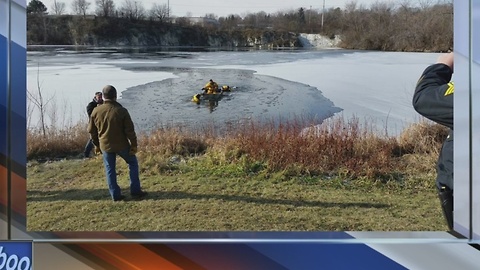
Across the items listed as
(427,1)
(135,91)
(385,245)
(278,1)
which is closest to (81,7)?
(135,91)

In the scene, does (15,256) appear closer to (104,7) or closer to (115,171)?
(115,171)

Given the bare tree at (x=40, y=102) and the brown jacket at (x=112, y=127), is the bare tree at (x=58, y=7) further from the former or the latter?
the brown jacket at (x=112, y=127)

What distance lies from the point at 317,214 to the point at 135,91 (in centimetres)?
94

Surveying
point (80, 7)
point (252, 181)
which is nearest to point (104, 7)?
point (80, 7)

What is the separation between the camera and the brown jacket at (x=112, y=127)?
74.3 inches

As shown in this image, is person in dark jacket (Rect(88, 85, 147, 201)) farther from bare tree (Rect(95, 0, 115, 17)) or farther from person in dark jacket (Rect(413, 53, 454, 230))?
person in dark jacket (Rect(413, 53, 454, 230))

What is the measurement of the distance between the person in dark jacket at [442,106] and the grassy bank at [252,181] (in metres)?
0.06

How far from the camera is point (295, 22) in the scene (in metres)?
2.06

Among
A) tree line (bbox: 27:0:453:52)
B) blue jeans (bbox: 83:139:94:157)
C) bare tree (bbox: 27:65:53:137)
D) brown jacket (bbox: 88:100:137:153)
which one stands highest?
tree line (bbox: 27:0:453:52)

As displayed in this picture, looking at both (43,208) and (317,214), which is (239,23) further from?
(43,208)

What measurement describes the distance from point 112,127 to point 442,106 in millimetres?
1333

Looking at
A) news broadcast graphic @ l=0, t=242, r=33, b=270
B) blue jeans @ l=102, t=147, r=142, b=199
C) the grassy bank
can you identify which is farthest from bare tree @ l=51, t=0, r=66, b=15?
news broadcast graphic @ l=0, t=242, r=33, b=270

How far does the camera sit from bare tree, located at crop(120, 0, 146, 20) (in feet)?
6.56

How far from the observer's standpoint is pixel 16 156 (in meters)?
1.77
